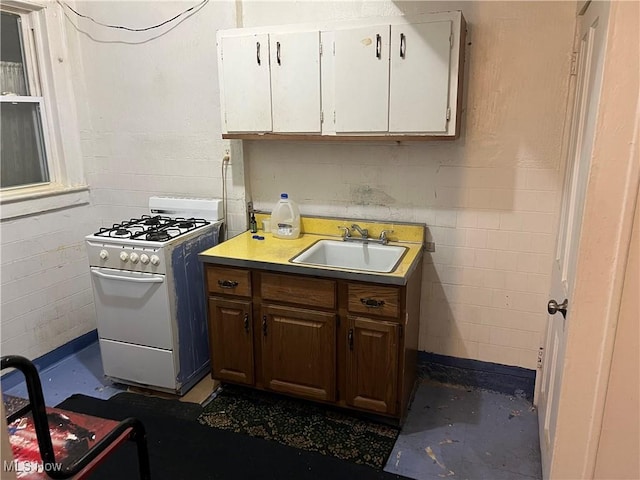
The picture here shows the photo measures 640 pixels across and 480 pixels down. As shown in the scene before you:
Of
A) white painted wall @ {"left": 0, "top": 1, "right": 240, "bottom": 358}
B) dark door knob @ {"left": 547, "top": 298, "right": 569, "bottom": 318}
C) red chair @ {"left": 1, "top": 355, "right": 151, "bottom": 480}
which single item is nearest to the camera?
red chair @ {"left": 1, "top": 355, "right": 151, "bottom": 480}

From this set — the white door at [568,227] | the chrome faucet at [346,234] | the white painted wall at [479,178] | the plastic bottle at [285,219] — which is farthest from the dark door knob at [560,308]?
the plastic bottle at [285,219]

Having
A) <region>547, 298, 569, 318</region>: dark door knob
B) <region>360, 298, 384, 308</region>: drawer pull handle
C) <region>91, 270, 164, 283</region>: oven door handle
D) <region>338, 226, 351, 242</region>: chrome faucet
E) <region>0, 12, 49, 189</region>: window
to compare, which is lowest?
<region>360, 298, 384, 308</region>: drawer pull handle

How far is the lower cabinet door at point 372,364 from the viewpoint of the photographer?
2.38 metres

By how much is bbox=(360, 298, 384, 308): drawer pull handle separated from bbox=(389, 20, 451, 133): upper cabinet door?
88cm

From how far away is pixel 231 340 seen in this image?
2711mm

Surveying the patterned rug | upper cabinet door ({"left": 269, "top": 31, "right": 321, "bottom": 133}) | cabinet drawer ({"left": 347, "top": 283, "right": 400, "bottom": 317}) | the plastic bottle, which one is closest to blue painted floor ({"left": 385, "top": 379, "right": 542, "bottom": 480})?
the patterned rug

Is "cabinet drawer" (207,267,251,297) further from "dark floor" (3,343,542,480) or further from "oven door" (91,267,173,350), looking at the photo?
"dark floor" (3,343,542,480)

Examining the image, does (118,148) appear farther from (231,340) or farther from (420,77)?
(420,77)

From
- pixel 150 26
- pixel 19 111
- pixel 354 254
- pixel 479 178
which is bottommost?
pixel 354 254

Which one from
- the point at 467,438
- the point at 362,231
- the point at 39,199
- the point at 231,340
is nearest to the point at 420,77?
the point at 362,231

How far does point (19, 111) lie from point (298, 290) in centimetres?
222

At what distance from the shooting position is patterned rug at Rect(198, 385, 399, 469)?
2.37m

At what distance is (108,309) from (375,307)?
159cm

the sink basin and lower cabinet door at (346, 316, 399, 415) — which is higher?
the sink basin
